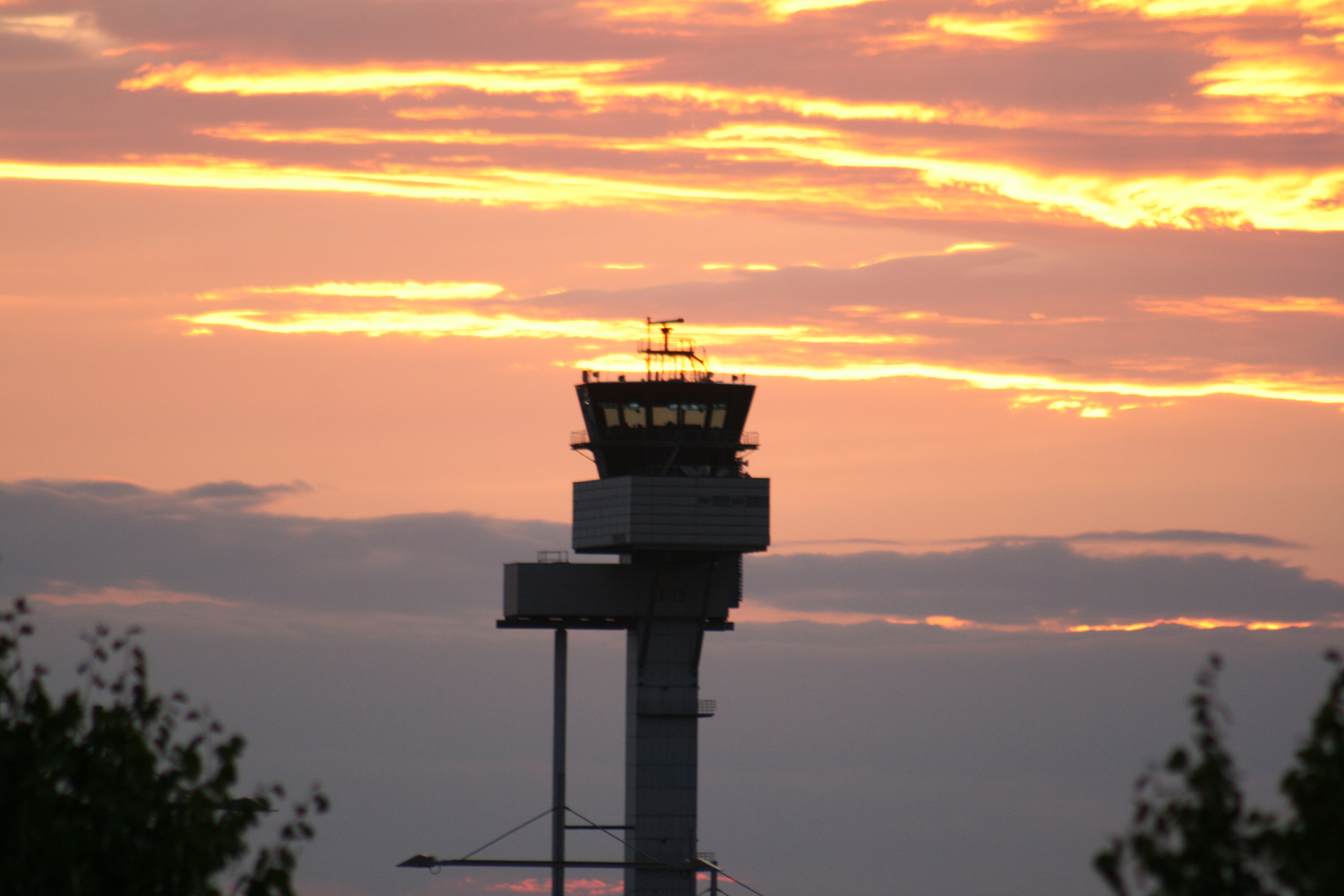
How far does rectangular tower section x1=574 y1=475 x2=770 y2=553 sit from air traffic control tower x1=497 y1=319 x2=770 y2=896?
0.08 meters

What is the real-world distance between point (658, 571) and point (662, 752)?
12120 mm

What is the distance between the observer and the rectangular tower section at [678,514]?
425 ft

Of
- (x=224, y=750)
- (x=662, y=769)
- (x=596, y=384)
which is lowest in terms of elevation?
(x=662, y=769)

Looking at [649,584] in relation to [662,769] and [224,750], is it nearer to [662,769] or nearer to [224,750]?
[662,769]

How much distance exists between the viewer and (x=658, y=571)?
436ft

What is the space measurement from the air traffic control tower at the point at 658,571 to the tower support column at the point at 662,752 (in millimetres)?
78

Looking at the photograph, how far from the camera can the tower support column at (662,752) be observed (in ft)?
426

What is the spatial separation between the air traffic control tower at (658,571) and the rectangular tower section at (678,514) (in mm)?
78

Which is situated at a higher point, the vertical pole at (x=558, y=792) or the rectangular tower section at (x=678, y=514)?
the rectangular tower section at (x=678, y=514)

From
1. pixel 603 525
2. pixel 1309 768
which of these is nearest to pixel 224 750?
pixel 1309 768

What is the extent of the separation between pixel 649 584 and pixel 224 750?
9731cm

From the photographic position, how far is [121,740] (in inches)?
1457

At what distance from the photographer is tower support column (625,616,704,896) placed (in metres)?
130

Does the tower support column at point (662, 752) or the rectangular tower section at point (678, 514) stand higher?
the rectangular tower section at point (678, 514)
